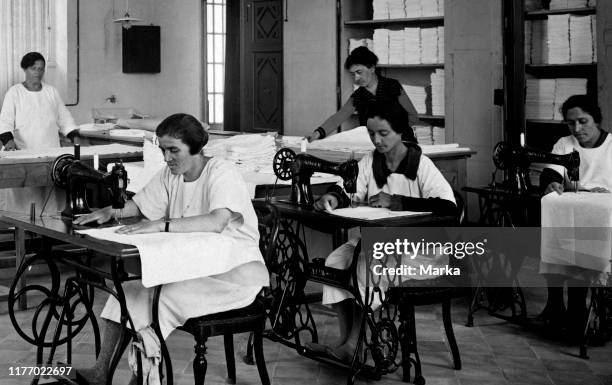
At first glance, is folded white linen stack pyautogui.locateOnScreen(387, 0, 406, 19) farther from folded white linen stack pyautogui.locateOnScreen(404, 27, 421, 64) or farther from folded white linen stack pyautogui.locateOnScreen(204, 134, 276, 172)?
folded white linen stack pyautogui.locateOnScreen(204, 134, 276, 172)

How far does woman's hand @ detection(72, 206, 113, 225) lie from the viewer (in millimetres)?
3406

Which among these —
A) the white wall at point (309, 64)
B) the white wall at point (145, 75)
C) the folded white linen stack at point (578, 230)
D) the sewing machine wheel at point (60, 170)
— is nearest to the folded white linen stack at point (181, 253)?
the sewing machine wheel at point (60, 170)

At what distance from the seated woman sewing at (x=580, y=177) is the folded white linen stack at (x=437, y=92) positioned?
264cm

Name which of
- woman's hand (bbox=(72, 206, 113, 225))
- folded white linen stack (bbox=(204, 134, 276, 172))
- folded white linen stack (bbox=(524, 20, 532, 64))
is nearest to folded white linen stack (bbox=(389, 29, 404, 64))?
folded white linen stack (bbox=(524, 20, 532, 64))

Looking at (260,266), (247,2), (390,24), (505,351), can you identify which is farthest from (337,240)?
(247,2)

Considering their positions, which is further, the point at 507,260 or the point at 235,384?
the point at 507,260

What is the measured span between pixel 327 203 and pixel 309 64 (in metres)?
4.45

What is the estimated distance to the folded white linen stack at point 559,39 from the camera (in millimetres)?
6523

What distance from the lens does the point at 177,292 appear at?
125 inches

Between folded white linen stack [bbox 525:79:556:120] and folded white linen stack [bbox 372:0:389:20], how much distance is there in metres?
1.52

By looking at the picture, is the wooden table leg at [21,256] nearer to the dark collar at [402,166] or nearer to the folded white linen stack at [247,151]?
the folded white linen stack at [247,151]

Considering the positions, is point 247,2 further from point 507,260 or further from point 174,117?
point 174,117

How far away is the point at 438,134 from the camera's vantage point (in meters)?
7.54

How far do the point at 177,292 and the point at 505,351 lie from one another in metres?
1.82
